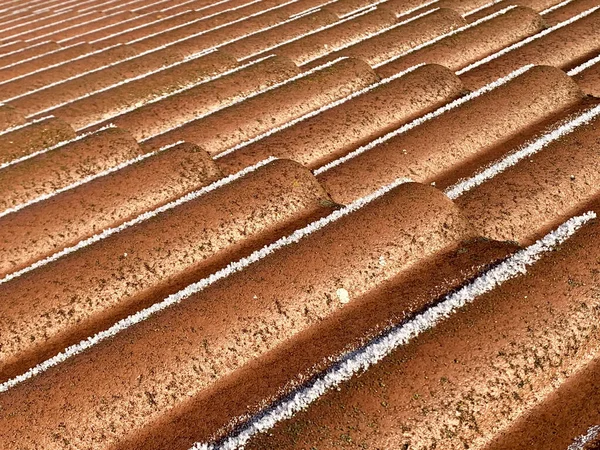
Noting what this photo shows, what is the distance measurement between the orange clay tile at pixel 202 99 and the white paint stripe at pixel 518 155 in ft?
12.6

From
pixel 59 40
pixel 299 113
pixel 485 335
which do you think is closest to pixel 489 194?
pixel 485 335

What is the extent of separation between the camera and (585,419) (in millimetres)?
3449

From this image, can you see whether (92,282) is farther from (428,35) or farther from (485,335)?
(428,35)

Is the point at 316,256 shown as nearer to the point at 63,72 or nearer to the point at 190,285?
the point at 190,285

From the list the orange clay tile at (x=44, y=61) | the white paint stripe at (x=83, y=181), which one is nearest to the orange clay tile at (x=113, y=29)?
the orange clay tile at (x=44, y=61)

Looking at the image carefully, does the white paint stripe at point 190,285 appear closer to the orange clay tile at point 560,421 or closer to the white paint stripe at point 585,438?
the orange clay tile at point 560,421

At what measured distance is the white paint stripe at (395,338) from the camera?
3.47 m

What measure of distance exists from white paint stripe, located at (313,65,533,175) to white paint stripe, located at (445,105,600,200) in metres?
0.99

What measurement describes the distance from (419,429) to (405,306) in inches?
45.9

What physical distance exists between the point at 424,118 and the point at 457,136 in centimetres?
57

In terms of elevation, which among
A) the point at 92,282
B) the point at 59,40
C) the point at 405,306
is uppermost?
the point at 59,40

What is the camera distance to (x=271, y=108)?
743cm

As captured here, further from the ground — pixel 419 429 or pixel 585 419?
pixel 419 429

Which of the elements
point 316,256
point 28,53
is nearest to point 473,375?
point 316,256
